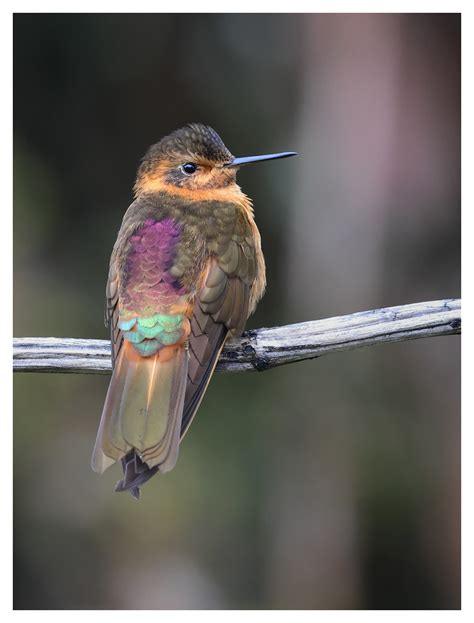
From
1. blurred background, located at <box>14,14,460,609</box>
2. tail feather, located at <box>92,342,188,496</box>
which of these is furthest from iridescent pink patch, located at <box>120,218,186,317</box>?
blurred background, located at <box>14,14,460,609</box>

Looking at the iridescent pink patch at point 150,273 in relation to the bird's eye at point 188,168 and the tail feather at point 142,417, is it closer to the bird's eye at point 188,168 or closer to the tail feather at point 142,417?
the tail feather at point 142,417

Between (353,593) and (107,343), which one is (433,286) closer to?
(353,593)

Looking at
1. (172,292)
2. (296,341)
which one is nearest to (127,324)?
(172,292)

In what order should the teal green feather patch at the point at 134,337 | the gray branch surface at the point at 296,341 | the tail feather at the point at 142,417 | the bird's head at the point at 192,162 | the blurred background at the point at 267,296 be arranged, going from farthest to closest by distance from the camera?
1. the blurred background at the point at 267,296
2. the bird's head at the point at 192,162
3. the gray branch surface at the point at 296,341
4. the teal green feather patch at the point at 134,337
5. the tail feather at the point at 142,417

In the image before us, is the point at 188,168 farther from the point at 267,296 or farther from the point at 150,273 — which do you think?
the point at 267,296

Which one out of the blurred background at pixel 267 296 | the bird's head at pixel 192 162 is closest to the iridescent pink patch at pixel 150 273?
the bird's head at pixel 192 162

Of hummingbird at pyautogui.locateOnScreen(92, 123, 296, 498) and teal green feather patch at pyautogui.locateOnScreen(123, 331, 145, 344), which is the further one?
teal green feather patch at pyautogui.locateOnScreen(123, 331, 145, 344)

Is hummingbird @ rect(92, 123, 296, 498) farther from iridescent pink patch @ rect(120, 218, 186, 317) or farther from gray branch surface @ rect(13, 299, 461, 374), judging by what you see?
gray branch surface @ rect(13, 299, 461, 374)
